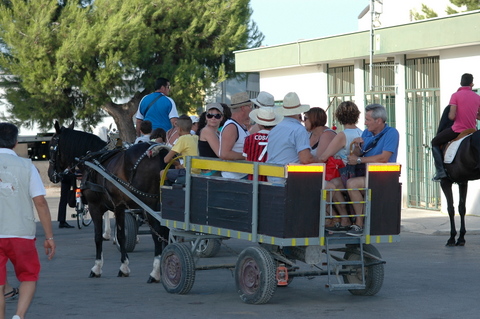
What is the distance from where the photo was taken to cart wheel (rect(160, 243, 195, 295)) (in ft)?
32.4

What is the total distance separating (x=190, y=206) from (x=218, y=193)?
1.87 feet

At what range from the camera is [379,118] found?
33.0 feet

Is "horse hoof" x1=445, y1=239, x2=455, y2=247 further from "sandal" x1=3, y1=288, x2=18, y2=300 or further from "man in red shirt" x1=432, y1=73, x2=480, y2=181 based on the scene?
"sandal" x1=3, y1=288, x2=18, y2=300

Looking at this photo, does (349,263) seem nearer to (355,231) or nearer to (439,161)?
(355,231)

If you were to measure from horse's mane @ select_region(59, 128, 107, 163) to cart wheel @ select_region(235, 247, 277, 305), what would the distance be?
3.84 meters

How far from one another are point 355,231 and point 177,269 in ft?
6.73

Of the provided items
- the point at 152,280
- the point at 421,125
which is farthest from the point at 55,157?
the point at 421,125

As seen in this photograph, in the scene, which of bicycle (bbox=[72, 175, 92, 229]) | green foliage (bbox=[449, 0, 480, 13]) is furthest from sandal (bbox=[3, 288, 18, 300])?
green foliage (bbox=[449, 0, 480, 13])

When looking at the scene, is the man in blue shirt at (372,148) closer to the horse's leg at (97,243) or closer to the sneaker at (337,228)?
the sneaker at (337,228)

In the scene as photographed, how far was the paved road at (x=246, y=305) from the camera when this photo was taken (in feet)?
29.1

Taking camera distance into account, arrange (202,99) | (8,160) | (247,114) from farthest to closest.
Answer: (202,99)
(247,114)
(8,160)

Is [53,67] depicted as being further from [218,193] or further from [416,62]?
[218,193]

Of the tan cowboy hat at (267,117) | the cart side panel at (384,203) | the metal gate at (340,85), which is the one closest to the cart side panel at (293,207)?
the cart side panel at (384,203)

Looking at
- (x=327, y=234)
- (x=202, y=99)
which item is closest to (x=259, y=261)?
(x=327, y=234)
